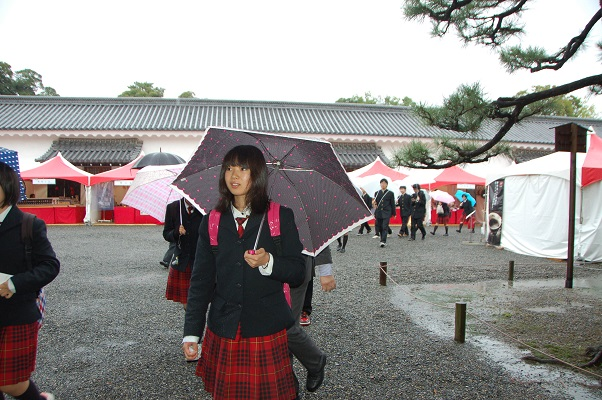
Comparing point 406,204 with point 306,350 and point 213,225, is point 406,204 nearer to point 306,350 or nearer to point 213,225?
point 306,350

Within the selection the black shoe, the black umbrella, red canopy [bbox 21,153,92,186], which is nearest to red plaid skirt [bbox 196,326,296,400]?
the black shoe

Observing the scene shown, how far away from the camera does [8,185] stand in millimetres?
2385

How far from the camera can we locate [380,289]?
672 centimetres

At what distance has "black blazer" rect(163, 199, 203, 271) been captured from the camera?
4.15m

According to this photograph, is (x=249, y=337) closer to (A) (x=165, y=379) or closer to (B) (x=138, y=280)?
(A) (x=165, y=379)

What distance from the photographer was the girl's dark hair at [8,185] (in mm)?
2371

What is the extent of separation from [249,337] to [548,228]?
996 centimetres

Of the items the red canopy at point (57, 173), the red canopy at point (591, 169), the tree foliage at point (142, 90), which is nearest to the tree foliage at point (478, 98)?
the red canopy at point (591, 169)

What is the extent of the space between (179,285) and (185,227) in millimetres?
537

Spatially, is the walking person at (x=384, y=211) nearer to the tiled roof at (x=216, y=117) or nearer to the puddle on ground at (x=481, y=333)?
the puddle on ground at (x=481, y=333)

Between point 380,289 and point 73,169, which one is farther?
point 73,169

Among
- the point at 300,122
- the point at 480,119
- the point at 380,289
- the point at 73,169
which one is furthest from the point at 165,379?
the point at 300,122

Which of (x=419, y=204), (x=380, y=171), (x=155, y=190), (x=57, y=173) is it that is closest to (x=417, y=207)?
(x=419, y=204)

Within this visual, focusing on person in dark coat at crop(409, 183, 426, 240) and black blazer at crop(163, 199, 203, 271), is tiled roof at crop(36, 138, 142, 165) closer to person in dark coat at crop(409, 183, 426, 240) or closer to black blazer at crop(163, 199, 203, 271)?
person in dark coat at crop(409, 183, 426, 240)
